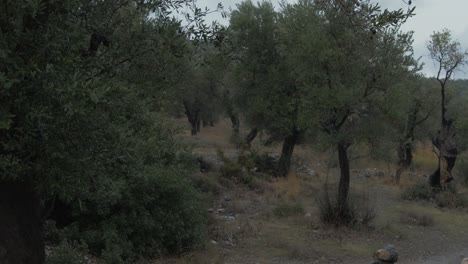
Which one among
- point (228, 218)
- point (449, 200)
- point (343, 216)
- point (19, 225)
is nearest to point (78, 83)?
point (19, 225)

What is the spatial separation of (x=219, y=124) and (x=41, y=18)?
5934 cm

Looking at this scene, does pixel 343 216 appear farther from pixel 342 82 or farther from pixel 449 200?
pixel 449 200

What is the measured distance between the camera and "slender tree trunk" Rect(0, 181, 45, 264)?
420cm

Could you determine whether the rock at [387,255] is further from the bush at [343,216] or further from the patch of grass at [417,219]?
the patch of grass at [417,219]

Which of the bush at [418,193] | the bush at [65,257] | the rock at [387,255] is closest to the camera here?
the bush at [65,257]

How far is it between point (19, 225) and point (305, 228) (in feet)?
38.0

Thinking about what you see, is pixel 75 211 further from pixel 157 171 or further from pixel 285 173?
pixel 285 173

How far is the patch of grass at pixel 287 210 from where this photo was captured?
1688 cm

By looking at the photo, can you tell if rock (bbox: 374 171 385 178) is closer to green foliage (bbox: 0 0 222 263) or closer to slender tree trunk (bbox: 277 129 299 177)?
slender tree trunk (bbox: 277 129 299 177)

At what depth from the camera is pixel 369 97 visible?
14797 millimetres

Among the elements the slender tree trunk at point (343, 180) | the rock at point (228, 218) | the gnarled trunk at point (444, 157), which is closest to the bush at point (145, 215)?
the rock at point (228, 218)

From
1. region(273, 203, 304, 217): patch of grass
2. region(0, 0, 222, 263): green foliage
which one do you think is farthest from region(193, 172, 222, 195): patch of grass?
region(0, 0, 222, 263): green foliage

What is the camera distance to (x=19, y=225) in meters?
4.37

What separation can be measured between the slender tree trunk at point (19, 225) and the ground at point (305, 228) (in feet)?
18.8
